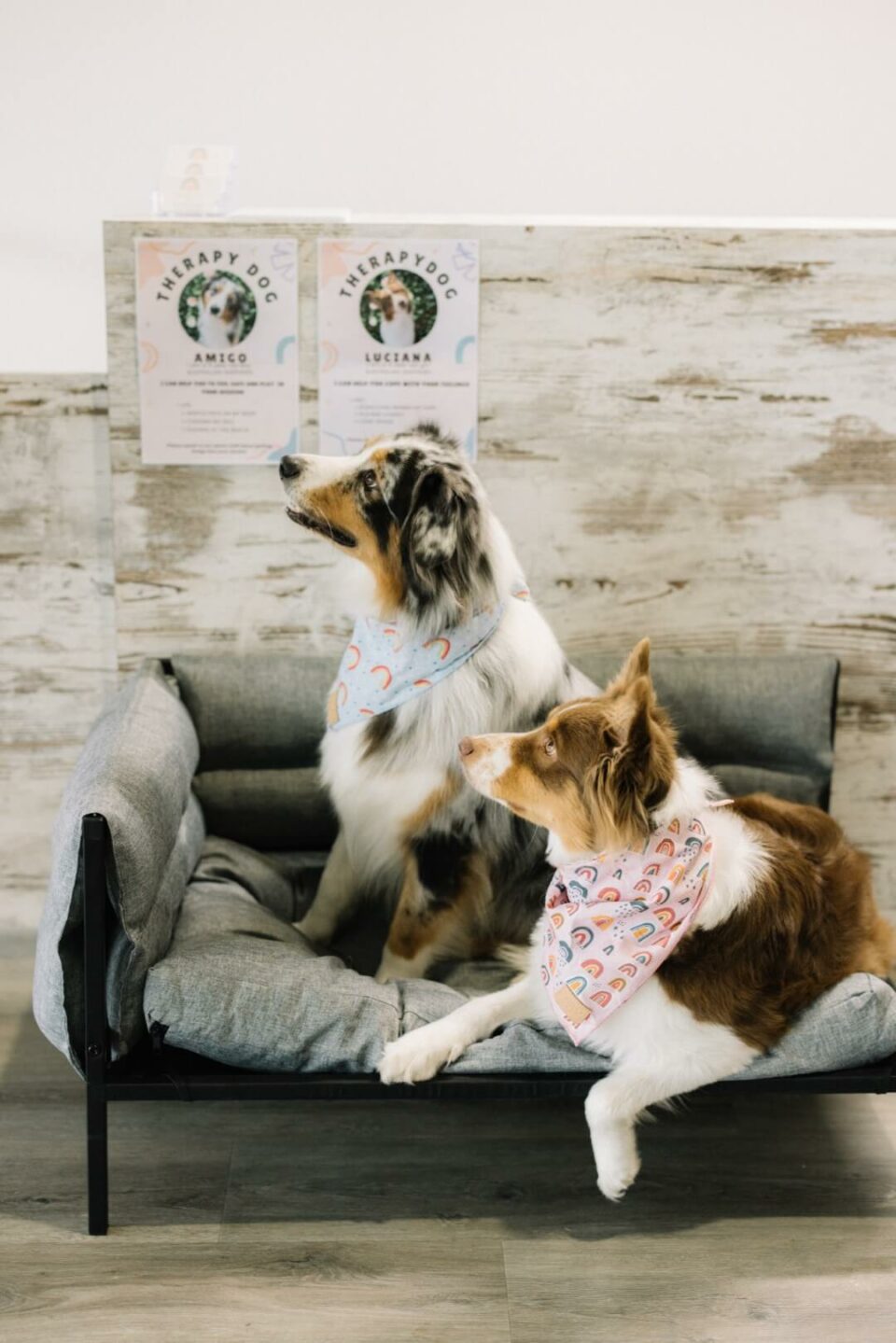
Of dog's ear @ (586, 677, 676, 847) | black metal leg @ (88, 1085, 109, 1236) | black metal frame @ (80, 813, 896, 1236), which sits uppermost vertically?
dog's ear @ (586, 677, 676, 847)

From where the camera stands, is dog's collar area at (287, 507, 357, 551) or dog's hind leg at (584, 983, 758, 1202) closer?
dog's hind leg at (584, 983, 758, 1202)

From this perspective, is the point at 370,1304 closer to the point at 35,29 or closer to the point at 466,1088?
the point at 466,1088

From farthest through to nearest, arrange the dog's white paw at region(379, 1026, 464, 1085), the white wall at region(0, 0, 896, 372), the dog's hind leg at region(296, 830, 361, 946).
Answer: the white wall at region(0, 0, 896, 372)
the dog's hind leg at region(296, 830, 361, 946)
the dog's white paw at region(379, 1026, 464, 1085)

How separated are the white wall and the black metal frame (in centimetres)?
221

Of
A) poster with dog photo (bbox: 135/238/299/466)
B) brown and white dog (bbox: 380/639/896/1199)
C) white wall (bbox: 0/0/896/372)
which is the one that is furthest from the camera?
white wall (bbox: 0/0/896/372)

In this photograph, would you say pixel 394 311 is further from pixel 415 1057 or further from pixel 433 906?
pixel 415 1057

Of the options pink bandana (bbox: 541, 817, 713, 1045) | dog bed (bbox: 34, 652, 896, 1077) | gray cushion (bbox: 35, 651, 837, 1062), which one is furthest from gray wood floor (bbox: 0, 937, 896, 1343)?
gray cushion (bbox: 35, 651, 837, 1062)

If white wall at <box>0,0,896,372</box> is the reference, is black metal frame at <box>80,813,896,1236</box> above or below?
below

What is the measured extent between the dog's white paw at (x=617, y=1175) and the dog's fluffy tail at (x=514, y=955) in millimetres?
426

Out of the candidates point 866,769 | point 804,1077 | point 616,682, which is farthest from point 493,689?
point 866,769

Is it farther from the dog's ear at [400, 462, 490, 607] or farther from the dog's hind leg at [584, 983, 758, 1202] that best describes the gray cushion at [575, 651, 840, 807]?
the dog's hind leg at [584, 983, 758, 1202]

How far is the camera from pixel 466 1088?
199 centimetres

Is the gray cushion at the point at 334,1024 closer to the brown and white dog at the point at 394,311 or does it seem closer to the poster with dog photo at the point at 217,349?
the poster with dog photo at the point at 217,349

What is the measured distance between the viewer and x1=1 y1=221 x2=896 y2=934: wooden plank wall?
2.84 metres
